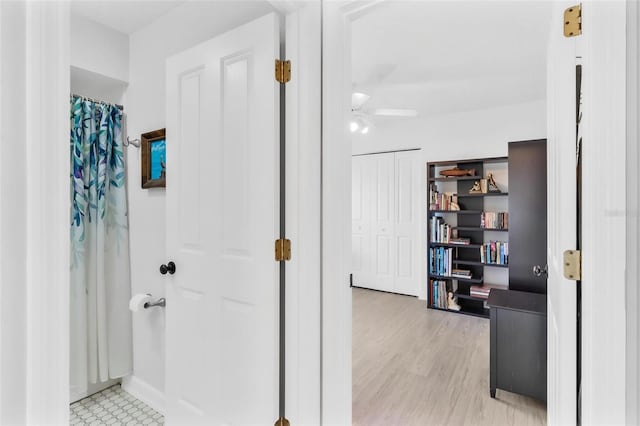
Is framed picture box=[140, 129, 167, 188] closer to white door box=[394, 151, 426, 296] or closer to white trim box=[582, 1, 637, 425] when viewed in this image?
white trim box=[582, 1, 637, 425]

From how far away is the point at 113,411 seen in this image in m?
2.05

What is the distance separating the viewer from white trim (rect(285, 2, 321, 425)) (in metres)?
1.32

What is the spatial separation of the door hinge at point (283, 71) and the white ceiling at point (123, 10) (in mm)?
1029

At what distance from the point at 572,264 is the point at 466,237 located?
3.49m

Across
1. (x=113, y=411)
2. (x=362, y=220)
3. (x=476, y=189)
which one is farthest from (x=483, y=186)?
(x=113, y=411)

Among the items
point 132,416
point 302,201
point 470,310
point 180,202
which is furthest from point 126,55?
point 470,310

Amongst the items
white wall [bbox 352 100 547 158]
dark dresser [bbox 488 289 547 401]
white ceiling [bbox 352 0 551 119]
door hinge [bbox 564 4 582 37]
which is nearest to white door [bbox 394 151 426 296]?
white wall [bbox 352 100 547 158]

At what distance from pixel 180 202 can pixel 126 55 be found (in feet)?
4.16

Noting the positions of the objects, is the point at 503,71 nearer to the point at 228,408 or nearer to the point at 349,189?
the point at 349,189

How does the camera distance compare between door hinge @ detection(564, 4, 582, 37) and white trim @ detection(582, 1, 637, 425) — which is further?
door hinge @ detection(564, 4, 582, 37)

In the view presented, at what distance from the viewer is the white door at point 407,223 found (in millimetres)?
4629

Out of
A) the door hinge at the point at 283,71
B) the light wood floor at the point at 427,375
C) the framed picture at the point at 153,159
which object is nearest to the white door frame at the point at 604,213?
the door hinge at the point at 283,71

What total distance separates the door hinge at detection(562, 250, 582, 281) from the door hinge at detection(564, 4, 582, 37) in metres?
0.64
